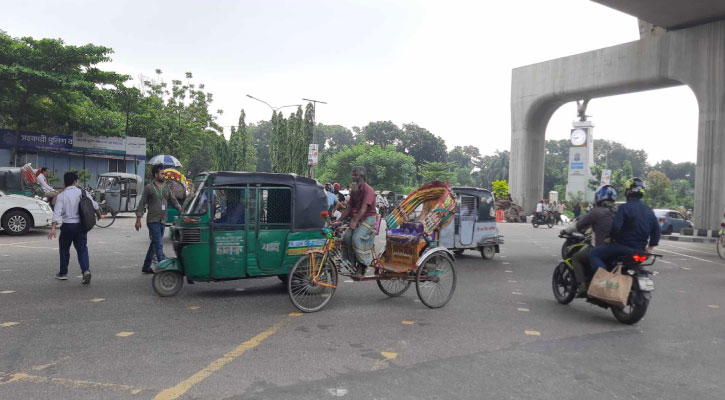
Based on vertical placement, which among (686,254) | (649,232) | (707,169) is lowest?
(686,254)

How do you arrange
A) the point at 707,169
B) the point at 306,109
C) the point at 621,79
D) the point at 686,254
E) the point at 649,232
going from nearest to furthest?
the point at 649,232, the point at 686,254, the point at 707,169, the point at 621,79, the point at 306,109

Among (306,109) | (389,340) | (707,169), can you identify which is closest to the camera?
(389,340)

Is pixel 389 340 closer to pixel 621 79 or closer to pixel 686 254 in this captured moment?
pixel 686 254

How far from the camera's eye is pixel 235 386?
12.8 feet

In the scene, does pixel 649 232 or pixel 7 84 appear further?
pixel 7 84

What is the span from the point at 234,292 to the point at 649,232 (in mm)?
5648

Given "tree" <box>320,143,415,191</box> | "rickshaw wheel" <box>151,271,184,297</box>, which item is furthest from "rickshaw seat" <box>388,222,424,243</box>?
"tree" <box>320,143,415,191</box>

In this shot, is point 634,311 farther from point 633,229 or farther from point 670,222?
point 670,222

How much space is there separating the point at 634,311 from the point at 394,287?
3.18m

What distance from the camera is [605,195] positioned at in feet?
21.9

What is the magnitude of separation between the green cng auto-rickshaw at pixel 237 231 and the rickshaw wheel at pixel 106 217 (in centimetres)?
1178

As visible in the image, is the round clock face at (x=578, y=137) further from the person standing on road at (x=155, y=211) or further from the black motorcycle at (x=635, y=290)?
the person standing on road at (x=155, y=211)

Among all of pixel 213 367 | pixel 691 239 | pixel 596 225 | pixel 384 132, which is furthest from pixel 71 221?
pixel 384 132

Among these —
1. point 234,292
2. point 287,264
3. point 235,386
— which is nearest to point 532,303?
point 287,264
